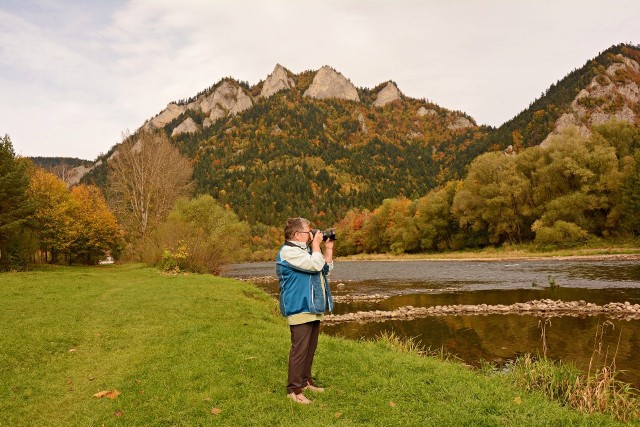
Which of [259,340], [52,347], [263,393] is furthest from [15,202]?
[263,393]

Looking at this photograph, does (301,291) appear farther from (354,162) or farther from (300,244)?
(354,162)

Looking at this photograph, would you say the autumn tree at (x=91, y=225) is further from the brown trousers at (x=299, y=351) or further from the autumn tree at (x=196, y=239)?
the brown trousers at (x=299, y=351)

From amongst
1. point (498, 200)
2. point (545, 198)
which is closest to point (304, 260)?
point (498, 200)

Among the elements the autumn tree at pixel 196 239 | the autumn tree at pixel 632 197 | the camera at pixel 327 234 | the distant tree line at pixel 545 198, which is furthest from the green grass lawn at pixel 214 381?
the distant tree line at pixel 545 198

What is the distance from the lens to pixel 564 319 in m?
16.8

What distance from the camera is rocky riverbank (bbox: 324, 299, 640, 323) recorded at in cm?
1781

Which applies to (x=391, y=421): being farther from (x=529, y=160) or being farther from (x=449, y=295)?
(x=529, y=160)

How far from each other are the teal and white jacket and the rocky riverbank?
44.3 ft

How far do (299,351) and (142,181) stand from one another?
45.0m

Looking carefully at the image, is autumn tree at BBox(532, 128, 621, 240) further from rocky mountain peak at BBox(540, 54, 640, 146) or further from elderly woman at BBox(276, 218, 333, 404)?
rocky mountain peak at BBox(540, 54, 640, 146)

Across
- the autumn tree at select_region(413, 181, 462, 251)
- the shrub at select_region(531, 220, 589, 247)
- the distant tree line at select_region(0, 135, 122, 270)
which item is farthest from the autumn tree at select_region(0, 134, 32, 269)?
the autumn tree at select_region(413, 181, 462, 251)

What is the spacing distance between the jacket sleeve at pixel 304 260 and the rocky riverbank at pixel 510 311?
13.7m

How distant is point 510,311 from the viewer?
19219 mm

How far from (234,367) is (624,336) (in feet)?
42.5
